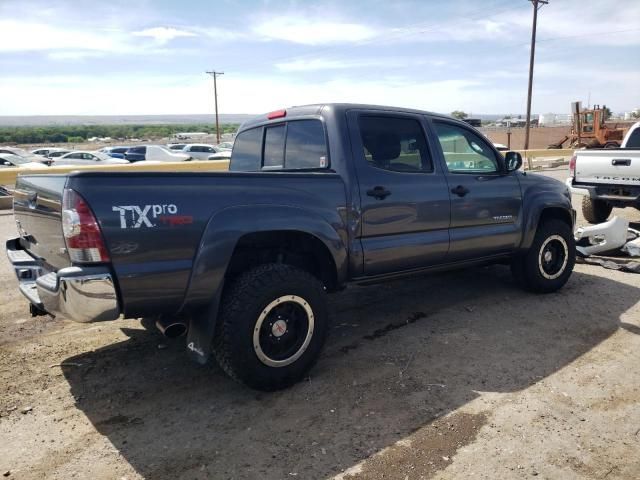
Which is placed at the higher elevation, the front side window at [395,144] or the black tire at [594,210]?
the front side window at [395,144]

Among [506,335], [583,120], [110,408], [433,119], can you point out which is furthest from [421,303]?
[583,120]

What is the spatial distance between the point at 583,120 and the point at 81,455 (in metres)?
33.5

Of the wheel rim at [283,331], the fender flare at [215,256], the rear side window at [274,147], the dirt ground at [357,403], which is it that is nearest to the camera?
the dirt ground at [357,403]

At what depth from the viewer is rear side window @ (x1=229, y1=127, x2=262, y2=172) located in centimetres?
482

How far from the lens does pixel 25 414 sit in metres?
3.23

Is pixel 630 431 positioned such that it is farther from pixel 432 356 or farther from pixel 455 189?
pixel 455 189

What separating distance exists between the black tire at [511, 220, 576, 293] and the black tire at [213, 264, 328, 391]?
2.70 m

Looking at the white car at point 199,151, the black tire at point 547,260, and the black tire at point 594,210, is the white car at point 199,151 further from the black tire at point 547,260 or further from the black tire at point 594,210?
the black tire at point 547,260

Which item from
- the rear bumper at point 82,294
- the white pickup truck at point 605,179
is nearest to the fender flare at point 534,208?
the white pickup truck at point 605,179

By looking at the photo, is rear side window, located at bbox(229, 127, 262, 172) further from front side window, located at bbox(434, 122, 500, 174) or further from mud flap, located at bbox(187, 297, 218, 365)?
mud flap, located at bbox(187, 297, 218, 365)

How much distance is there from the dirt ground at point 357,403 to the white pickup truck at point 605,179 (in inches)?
162

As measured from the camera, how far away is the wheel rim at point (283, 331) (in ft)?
11.1

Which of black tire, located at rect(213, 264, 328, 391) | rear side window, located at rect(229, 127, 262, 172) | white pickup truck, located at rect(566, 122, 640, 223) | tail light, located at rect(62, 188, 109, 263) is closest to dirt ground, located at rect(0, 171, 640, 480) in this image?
black tire, located at rect(213, 264, 328, 391)

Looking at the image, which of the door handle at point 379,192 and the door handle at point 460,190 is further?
the door handle at point 460,190
